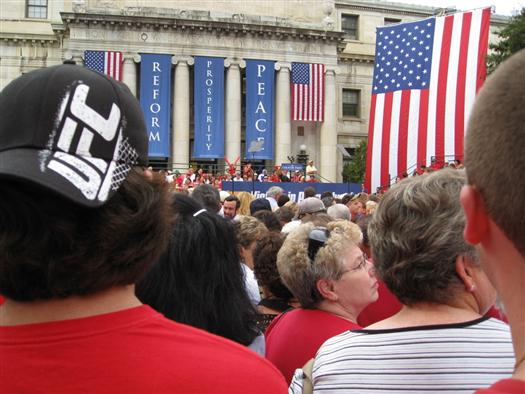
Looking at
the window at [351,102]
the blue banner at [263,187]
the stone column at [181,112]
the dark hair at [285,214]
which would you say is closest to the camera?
the dark hair at [285,214]

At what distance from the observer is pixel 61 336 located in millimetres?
1492

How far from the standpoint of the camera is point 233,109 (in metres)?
36.1

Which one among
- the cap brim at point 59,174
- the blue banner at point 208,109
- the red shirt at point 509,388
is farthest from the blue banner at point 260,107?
the red shirt at point 509,388

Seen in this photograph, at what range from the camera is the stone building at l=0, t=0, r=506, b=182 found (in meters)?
34.6

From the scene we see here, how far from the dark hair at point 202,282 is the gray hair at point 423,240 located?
27.5 inches

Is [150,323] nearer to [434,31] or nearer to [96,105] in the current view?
[96,105]

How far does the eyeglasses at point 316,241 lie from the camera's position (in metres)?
3.44

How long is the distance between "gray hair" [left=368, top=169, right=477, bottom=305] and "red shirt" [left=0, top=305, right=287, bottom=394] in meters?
1.19

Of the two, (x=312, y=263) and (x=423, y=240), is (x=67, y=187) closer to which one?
(x=423, y=240)

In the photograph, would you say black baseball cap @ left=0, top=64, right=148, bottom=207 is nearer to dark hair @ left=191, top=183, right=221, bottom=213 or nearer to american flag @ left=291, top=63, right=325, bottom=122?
dark hair @ left=191, top=183, right=221, bottom=213

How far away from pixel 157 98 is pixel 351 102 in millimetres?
17198

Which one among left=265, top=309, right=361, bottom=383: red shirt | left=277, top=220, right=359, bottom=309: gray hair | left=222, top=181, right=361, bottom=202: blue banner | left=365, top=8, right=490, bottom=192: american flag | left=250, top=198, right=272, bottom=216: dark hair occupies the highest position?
left=365, top=8, right=490, bottom=192: american flag

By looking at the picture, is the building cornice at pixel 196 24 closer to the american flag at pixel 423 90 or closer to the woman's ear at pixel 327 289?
the american flag at pixel 423 90

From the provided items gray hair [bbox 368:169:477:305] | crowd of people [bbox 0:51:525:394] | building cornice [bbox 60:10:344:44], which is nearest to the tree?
building cornice [bbox 60:10:344:44]
